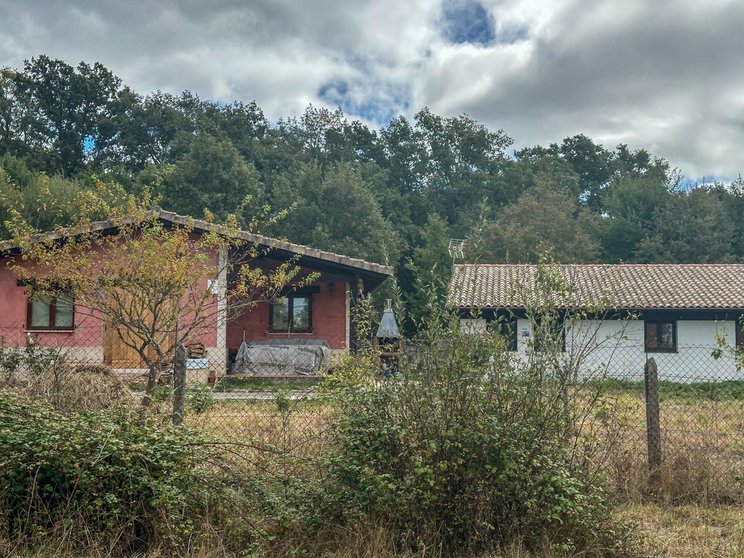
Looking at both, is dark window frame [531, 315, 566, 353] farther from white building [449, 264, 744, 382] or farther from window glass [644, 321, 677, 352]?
window glass [644, 321, 677, 352]

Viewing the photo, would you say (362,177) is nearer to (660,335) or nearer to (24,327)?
(660,335)

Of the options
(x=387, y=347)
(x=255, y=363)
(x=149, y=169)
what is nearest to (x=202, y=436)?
(x=387, y=347)

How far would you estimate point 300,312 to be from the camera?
758 inches

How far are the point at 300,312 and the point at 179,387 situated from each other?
13987mm

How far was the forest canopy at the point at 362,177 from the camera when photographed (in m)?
35.2

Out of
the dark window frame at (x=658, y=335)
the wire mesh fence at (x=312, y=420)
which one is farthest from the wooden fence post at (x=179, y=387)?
the dark window frame at (x=658, y=335)

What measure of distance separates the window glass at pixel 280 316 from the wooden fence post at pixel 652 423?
46.5 ft

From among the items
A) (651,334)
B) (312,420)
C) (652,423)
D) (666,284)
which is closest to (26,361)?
(312,420)

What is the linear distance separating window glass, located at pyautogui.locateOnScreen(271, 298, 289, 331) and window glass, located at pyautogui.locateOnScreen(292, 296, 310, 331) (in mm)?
198

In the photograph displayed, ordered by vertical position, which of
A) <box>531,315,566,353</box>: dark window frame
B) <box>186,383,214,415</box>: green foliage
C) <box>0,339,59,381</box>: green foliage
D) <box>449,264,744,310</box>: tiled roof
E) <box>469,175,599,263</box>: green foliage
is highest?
<box>469,175,599,263</box>: green foliage

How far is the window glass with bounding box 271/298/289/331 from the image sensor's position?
62.8ft

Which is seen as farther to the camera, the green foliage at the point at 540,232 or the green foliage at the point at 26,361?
the green foliage at the point at 540,232

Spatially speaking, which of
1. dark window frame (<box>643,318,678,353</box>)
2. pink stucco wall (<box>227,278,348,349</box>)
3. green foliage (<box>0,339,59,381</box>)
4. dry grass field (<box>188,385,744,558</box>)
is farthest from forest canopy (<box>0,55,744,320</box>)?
dry grass field (<box>188,385,744,558</box>)

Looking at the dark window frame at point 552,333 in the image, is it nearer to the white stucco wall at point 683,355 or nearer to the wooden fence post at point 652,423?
the wooden fence post at point 652,423
